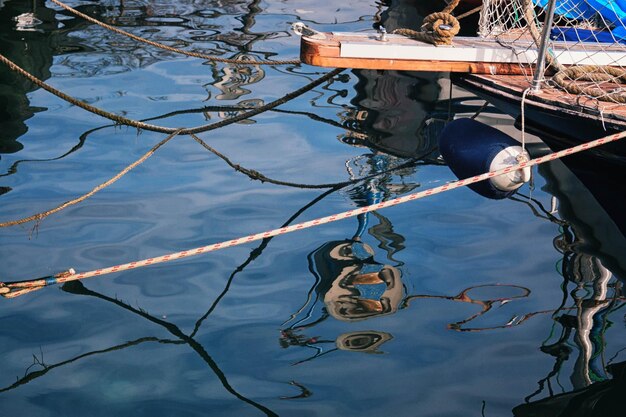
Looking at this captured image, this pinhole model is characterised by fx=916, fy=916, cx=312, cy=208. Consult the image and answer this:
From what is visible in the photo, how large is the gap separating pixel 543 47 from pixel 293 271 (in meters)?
1.96

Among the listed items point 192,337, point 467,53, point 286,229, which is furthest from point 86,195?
point 467,53

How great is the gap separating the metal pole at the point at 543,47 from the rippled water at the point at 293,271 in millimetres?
840

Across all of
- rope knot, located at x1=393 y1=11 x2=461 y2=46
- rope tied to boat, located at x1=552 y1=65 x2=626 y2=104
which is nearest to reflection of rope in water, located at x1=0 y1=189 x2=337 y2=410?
rope knot, located at x1=393 y1=11 x2=461 y2=46

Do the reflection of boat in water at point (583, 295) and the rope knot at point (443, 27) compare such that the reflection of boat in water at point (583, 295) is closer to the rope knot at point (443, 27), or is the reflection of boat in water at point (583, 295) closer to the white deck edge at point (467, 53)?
the white deck edge at point (467, 53)

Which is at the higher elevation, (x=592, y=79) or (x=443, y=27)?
(x=443, y=27)

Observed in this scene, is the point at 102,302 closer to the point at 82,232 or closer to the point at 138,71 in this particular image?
the point at 82,232

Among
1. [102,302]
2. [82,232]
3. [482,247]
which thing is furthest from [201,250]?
[482,247]

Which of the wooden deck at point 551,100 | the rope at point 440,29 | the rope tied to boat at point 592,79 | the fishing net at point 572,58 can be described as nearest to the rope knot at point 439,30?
the rope at point 440,29

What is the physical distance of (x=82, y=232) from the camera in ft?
19.6

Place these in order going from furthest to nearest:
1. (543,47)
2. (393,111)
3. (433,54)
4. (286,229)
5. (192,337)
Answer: (393,111) → (433,54) → (543,47) → (192,337) → (286,229)

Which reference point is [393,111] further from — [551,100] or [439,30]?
[551,100]

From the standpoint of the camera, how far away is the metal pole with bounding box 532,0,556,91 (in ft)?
15.9

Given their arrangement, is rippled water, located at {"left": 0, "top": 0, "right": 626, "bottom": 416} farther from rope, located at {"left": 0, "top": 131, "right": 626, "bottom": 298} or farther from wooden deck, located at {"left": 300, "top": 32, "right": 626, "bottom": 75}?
wooden deck, located at {"left": 300, "top": 32, "right": 626, "bottom": 75}

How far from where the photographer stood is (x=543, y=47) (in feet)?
16.4
